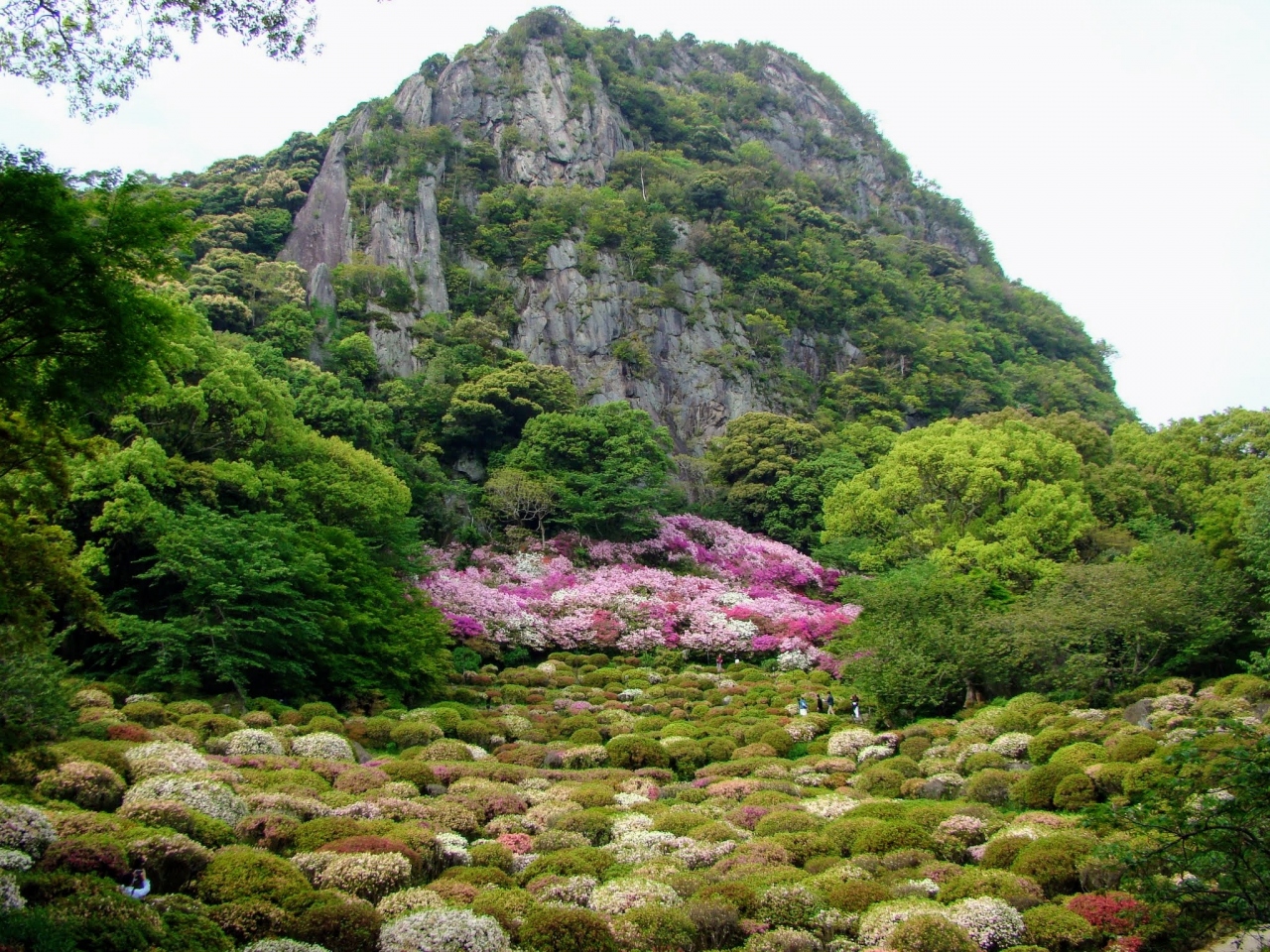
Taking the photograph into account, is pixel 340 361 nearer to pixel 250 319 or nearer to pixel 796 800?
pixel 250 319

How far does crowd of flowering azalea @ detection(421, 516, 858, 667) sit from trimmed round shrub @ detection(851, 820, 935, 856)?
18496 mm

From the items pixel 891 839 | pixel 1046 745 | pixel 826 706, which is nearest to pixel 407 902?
pixel 891 839

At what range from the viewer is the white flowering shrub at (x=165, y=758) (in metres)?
14.1

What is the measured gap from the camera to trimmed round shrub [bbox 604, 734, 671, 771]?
21.1 meters

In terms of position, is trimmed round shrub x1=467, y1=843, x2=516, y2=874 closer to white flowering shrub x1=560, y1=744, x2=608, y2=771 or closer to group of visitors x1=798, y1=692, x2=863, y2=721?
white flowering shrub x1=560, y1=744, x2=608, y2=771

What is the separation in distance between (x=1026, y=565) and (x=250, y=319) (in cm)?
3757

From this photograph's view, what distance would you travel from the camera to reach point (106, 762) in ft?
45.3

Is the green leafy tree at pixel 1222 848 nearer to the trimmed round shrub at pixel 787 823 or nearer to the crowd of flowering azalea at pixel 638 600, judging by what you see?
the trimmed round shrub at pixel 787 823

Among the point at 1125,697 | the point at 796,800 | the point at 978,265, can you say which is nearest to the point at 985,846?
the point at 796,800

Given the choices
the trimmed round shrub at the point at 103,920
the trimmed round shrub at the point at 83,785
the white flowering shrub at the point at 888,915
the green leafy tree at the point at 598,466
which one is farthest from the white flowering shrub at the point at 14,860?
the green leafy tree at the point at 598,466

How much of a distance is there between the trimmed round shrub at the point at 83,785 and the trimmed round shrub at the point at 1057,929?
12366mm

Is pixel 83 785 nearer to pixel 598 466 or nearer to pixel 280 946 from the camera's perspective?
pixel 280 946

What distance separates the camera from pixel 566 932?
33.9 feet

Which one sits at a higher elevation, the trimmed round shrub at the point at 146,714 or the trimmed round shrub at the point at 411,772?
the trimmed round shrub at the point at 146,714
